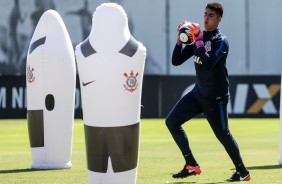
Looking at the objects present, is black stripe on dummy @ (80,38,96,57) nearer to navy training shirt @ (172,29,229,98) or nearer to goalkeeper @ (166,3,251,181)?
goalkeeper @ (166,3,251,181)

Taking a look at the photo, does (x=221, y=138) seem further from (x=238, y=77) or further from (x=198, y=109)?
(x=238, y=77)

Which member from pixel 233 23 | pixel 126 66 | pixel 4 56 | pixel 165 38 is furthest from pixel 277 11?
pixel 126 66

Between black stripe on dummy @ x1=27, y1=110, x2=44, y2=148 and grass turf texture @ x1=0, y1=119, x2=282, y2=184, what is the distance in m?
0.41

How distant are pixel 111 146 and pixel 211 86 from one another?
1967mm

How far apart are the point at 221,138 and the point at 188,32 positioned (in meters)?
1.33

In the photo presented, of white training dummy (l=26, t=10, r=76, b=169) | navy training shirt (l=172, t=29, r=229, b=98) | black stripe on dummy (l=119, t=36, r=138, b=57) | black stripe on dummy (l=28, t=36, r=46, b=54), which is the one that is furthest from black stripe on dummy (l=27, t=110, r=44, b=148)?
black stripe on dummy (l=119, t=36, r=138, b=57)

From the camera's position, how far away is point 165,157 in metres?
13.6

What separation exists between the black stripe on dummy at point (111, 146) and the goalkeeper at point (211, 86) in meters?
1.58

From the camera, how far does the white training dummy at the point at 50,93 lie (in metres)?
11.4

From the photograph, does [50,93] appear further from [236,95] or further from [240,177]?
[236,95]

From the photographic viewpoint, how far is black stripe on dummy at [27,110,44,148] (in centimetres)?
1145

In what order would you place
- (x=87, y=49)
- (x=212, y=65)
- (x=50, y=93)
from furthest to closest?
(x=50, y=93) → (x=212, y=65) → (x=87, y=49)

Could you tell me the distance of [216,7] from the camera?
9.82 meters

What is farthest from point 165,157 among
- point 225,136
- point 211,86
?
point 211,86
